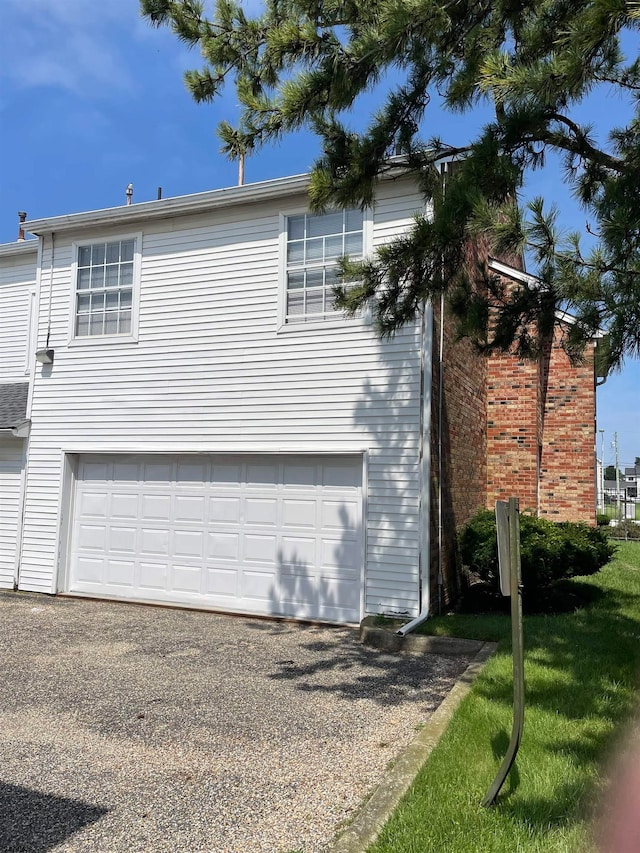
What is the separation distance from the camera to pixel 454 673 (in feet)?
21.6

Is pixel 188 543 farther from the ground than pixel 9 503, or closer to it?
closer to it

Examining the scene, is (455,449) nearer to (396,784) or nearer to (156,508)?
(156,508)

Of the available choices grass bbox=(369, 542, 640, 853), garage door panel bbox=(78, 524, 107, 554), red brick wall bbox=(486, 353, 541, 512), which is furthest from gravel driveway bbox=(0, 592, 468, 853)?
red brick wall bbox=(486, 353, 541, 512)

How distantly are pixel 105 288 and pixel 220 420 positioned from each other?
322cm

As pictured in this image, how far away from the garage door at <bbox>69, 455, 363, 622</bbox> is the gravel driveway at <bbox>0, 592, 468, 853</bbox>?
2.91 ft

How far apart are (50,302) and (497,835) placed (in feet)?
34.8

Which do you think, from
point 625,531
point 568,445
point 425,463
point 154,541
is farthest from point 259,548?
point 625,531

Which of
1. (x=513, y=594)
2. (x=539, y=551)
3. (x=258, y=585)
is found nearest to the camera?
(x=513, y=594)

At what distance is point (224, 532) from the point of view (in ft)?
32.6

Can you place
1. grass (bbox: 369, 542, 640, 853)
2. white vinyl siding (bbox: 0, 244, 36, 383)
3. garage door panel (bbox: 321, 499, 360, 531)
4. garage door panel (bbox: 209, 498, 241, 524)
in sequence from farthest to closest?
white vinyl siding (bbox: 0, 244, 36, 383) < garage door panel (bbox: 209, 498, 241, 524) < garage door panel (bbox: 321, 499, 360, 531) < grass (bbox: 369, 542, 640, 853)

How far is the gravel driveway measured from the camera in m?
3.59

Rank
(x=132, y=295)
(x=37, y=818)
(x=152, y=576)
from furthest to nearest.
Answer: (x=132, y=295), (x=152, y=576), (x=37, y=818)

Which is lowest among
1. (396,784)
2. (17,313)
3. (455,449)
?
(396,784)

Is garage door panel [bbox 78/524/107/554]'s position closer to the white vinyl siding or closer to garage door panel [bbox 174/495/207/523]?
garage door panel [bbox 174/495/207/523]
